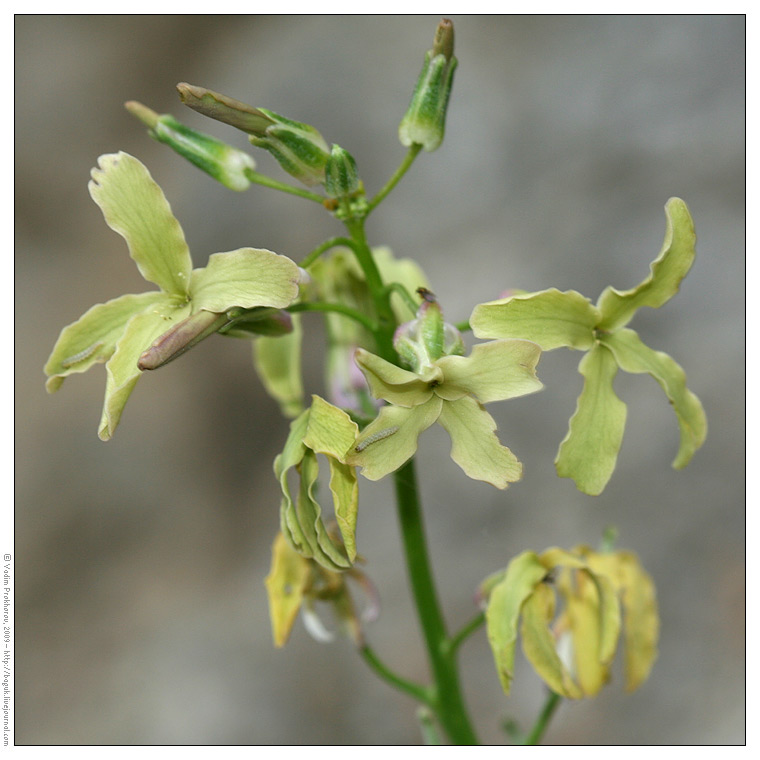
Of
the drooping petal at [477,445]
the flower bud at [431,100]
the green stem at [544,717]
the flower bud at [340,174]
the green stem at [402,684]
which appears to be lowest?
the green stem at [544,717]

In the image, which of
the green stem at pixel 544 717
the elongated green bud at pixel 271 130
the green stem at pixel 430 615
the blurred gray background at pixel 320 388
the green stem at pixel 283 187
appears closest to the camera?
the elongated green bud at pixel 271 130

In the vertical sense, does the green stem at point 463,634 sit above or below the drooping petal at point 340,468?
below

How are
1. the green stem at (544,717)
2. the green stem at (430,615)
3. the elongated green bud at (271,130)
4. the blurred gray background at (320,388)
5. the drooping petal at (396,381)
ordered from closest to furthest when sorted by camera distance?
1. the drooping petal at (396,381)
2. the elongated green bud at (271,130)
3. the green stem at (430,615)
4. the green stem at (544,717)
5. the blurred gray background at (320,388)

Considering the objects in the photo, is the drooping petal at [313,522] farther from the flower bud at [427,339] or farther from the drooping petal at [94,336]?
the drooping petal at [94,336]

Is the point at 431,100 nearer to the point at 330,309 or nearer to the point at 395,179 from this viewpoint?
the point at 395,179

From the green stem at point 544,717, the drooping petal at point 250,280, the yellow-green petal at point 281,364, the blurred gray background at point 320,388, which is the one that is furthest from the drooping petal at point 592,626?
the blurred gray background at point 320,388

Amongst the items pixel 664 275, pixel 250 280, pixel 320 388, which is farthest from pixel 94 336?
pixel 320 388
